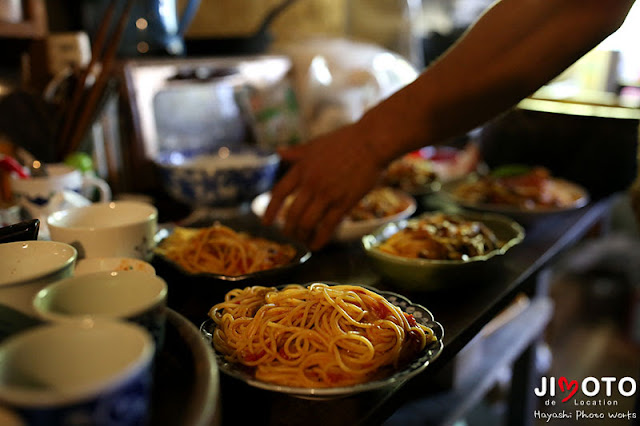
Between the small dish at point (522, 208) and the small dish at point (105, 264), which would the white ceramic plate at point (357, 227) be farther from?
the small dish at point (105, 264)

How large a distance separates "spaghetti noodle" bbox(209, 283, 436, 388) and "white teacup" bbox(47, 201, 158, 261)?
0.19 m

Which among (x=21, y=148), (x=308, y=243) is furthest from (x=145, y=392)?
(x=21, y=148)

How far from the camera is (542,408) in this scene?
254 cm

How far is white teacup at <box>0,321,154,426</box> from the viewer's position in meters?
0.40

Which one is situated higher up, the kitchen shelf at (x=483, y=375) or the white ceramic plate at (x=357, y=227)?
the white ceramic plate at (x=357, y=227)

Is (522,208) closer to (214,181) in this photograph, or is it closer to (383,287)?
(383,287)

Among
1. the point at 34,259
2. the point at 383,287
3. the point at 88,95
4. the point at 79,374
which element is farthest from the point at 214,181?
the point at 79,374

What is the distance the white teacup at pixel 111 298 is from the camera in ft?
1.79

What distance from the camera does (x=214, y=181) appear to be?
1.39m

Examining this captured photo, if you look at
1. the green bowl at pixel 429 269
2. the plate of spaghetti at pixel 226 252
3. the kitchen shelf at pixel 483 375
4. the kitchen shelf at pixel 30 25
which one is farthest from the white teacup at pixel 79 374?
the kitchen shelf at pixel 483 375

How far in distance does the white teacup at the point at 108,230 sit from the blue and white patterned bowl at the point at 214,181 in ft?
1.39

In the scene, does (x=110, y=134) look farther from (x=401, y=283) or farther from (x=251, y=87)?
(x=401, y=283)

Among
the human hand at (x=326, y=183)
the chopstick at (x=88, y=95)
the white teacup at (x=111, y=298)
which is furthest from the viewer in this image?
the chopstick at (x=88, y=95)

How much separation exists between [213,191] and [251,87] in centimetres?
54
